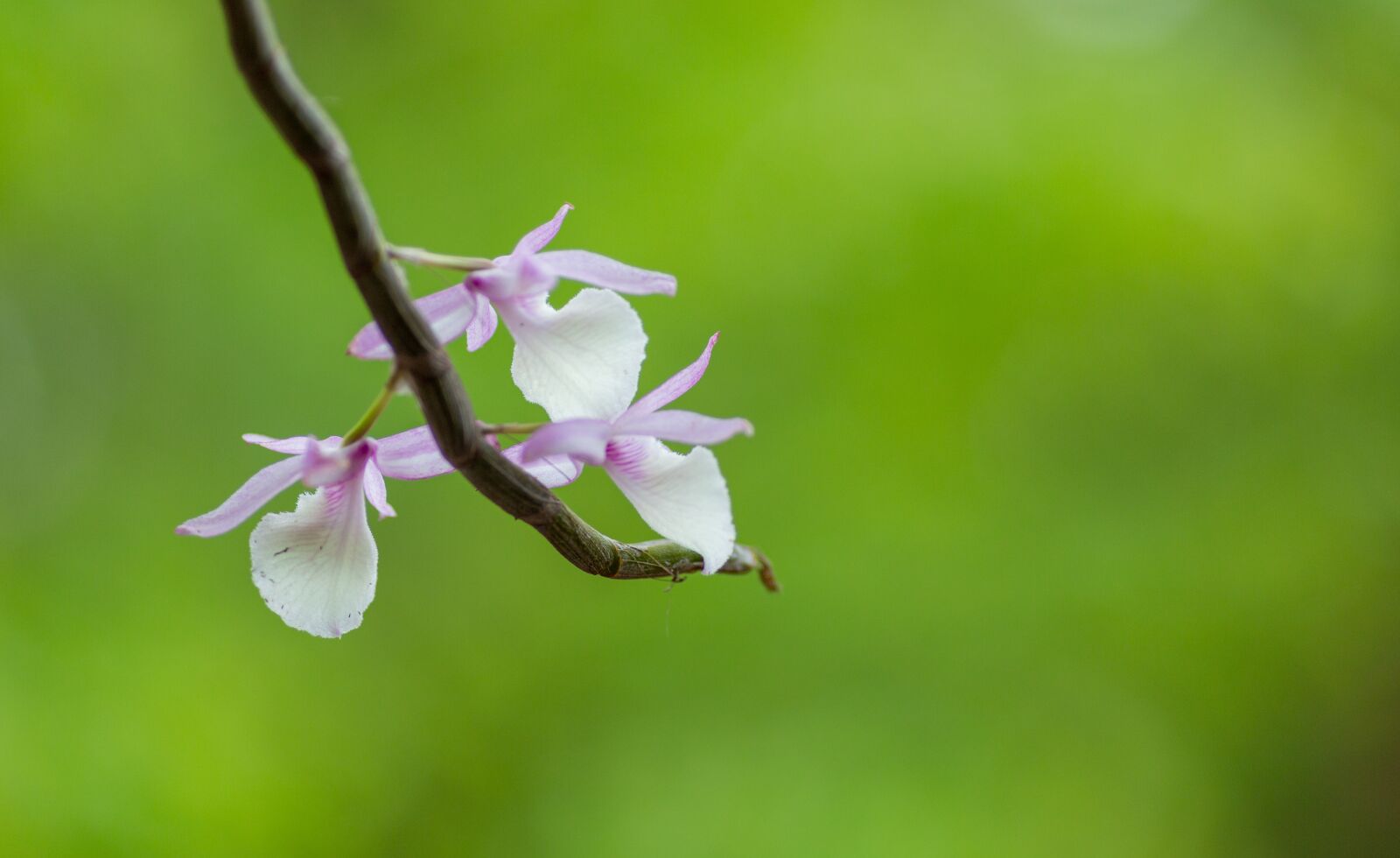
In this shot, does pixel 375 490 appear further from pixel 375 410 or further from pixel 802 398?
pixel 802 398

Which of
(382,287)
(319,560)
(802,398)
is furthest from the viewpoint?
(802,398)

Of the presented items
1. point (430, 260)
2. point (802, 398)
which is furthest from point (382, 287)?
point (802, 398)

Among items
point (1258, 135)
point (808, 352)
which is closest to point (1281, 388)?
point (1258, 135)

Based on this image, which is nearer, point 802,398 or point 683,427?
point 683,427

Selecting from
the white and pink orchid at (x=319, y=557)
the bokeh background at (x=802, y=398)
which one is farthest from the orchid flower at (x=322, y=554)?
the bokeh background at (x=802, y=398)

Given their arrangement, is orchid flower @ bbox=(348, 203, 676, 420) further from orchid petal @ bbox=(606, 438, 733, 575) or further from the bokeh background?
the bokeh background

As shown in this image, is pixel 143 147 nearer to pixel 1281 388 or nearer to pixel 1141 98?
pixel 1141 98

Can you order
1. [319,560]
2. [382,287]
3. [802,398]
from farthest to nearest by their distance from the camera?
[802,398]
[319,560]
[382,287]
